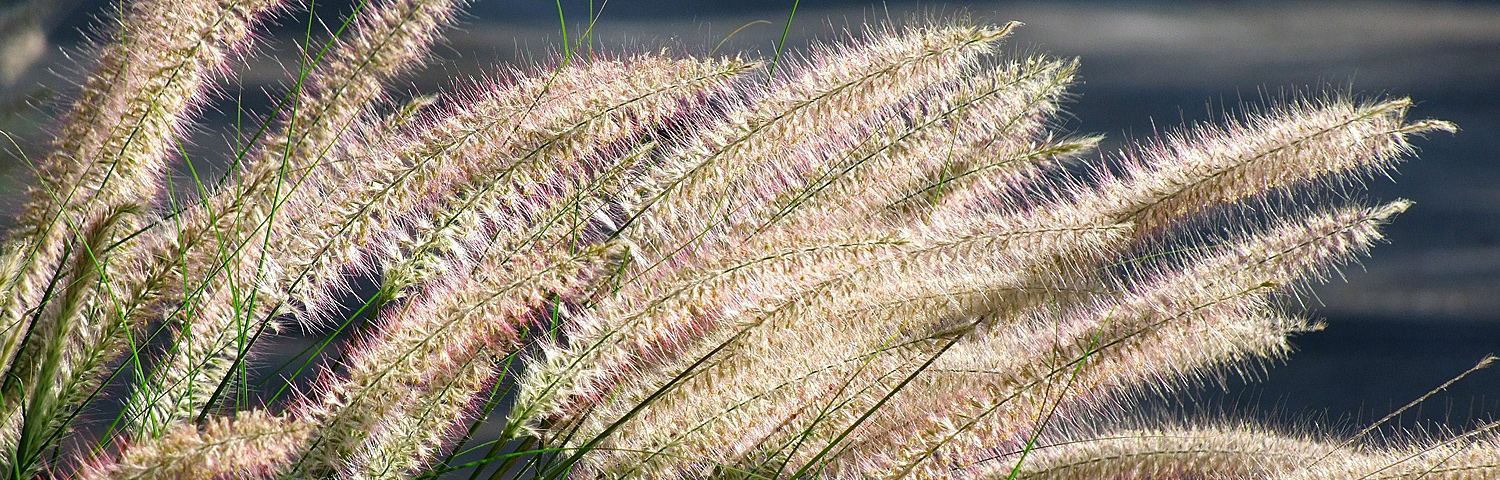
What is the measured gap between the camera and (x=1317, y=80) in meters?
1.43

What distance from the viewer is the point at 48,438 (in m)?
0.69

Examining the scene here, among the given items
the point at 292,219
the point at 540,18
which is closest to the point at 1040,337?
the point at 292,219

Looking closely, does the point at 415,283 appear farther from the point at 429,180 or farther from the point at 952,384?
the point at 952,384

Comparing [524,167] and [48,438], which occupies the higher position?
[524,167]

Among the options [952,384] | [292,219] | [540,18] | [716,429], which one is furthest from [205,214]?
[540,18]

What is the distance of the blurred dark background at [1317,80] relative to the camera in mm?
1412

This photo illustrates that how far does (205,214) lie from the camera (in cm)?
69

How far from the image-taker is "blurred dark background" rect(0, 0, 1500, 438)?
4.63ft

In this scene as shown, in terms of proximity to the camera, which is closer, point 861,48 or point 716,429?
point 716,429

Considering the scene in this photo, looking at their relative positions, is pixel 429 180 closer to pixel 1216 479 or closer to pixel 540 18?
pixel 1216 479

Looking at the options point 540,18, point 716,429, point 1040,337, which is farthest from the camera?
point 540,18

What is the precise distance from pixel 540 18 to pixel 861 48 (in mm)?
788

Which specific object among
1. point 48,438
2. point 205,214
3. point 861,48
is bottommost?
point 48,438

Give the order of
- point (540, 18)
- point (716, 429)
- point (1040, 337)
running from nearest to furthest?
point (716, 429) → point (1040, 337) → point (540, 18)
